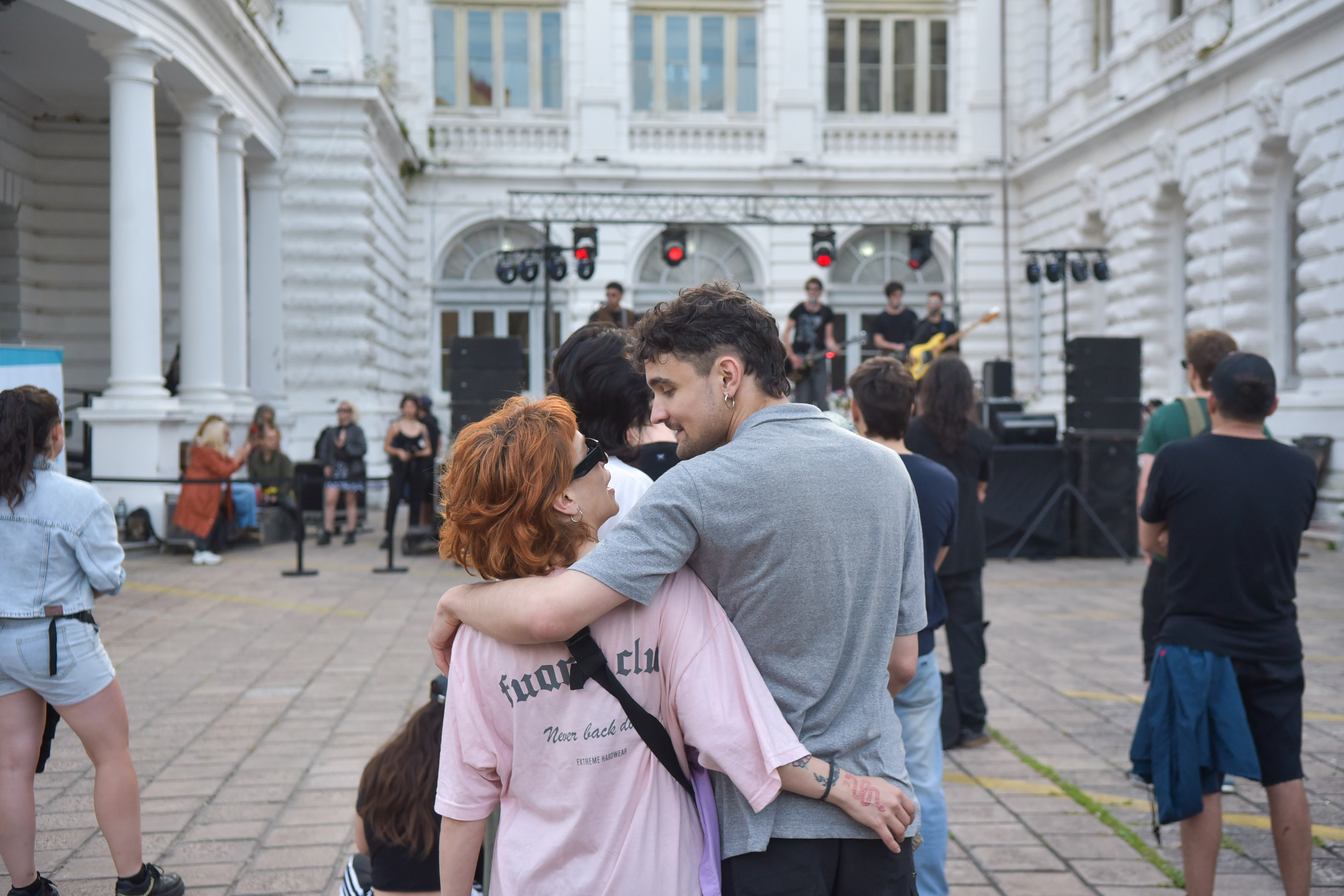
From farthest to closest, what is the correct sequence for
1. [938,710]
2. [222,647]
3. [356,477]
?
[356,477] → [222,647] → [938,710]

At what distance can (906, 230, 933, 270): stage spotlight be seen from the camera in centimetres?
1786

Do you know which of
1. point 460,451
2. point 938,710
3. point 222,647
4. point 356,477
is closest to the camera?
point 460,451

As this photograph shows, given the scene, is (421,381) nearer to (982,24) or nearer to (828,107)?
(828,107)

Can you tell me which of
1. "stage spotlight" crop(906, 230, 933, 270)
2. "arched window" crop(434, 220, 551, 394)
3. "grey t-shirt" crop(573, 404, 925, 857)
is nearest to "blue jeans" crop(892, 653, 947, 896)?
"grey t-shirt" crop(573, 404, 925, 857)

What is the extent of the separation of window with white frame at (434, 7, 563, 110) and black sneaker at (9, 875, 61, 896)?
20026mm

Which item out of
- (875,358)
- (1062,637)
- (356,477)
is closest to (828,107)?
(356,477)

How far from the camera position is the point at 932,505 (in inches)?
154

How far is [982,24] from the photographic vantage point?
2284 centimetres

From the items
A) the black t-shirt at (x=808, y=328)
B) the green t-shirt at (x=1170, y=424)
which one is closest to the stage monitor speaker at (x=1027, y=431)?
the black t-shirt at (x=808, y=328)

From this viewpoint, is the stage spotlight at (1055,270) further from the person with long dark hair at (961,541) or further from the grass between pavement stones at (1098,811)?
the grass between pavement stones at (1098,811)

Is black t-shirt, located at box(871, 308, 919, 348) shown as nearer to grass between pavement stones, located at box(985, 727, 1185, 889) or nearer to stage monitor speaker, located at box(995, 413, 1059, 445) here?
stage monitor speaker, located at box(995, 413, 1059, 445)

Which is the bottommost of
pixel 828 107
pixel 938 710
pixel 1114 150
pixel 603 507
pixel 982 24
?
pixel 938 710

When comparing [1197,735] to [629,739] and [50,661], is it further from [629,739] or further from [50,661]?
[50,661]

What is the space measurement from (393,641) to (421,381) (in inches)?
576
